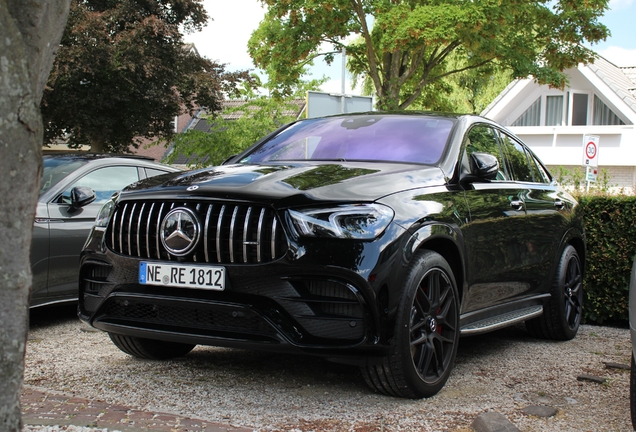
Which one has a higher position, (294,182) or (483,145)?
(483,145)

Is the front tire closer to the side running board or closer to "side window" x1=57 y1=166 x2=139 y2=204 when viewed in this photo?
the side running board

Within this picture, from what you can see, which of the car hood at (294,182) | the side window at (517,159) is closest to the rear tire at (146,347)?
the car hood at (294,182)

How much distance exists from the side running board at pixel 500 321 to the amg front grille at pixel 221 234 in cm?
153

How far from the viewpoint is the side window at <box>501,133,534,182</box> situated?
6203mm

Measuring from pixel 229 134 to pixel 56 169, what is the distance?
12273 millimetres

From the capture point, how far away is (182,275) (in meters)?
4.18

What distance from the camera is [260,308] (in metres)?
4.04

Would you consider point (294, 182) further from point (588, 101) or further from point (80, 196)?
point (588, 101)

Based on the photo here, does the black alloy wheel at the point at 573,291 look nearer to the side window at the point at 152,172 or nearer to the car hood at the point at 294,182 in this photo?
the car hood at the point at 294,182

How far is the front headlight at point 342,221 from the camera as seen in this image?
3.99 meters

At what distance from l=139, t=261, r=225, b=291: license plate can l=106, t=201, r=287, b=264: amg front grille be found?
0.05 meters

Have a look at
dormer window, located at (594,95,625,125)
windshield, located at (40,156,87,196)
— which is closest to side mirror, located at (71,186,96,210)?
windshield, located at (40,156,87,196)

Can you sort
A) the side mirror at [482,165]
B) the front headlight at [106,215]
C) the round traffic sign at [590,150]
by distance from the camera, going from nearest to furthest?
1. the front headlight at [106,215]
2. the side mirror at [482,165]
3. the round traffic sign at [590,150]

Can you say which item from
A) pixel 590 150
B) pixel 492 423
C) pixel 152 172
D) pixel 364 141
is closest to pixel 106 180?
A: pixel 152 172
